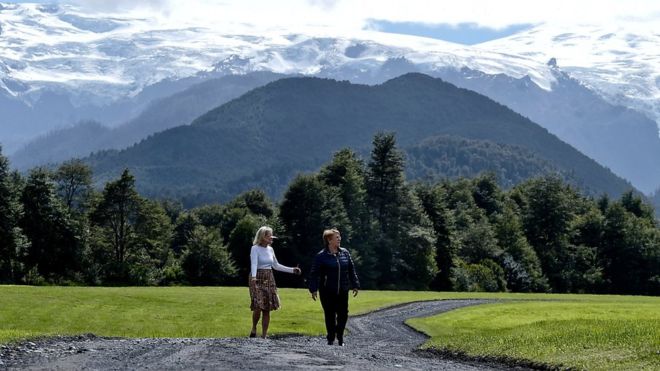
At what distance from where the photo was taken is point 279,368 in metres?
21.2

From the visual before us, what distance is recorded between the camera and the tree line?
98.4m

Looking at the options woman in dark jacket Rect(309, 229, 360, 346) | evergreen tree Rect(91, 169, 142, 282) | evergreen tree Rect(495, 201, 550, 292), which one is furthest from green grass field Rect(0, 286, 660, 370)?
evergreen tree Rect(495, 201, 550, 292)

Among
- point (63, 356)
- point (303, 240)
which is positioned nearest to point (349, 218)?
point (303, 240)

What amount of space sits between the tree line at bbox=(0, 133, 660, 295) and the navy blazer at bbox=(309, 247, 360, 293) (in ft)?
226

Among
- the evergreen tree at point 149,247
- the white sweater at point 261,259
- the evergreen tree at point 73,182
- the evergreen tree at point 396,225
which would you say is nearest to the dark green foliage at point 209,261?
the evergreen tree at point 149,247

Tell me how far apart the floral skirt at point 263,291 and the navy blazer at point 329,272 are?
1785mm

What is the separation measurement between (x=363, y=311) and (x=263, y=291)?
24.8m

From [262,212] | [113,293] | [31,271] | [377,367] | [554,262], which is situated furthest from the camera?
[262,212]

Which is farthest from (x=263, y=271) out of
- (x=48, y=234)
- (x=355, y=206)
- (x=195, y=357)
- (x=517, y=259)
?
(x=517, y=259)

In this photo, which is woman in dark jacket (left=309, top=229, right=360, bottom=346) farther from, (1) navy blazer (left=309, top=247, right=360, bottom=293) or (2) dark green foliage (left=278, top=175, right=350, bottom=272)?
(2) dark green foliage (left=278, top=175, right=350, bottom=272)

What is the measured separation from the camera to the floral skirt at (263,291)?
97.2 ft

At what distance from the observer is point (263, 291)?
29.8 m

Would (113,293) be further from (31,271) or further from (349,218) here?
(349,218)

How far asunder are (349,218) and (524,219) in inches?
1428
